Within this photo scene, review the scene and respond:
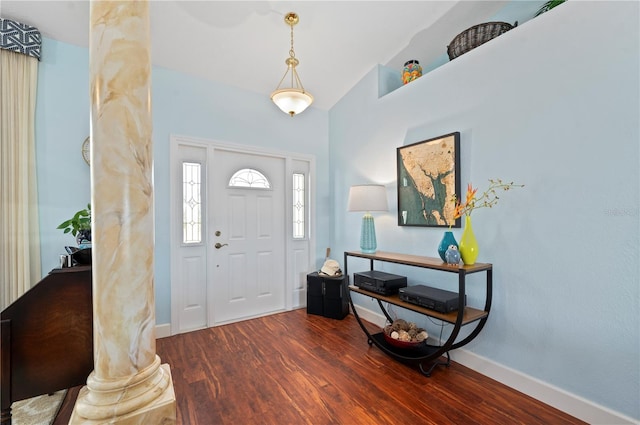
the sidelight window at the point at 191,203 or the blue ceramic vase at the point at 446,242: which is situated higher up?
the sidelight window at the point at 191,203

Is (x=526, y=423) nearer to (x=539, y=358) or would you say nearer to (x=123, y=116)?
(x=539, y=358)

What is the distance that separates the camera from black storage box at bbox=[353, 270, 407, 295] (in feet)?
8.27

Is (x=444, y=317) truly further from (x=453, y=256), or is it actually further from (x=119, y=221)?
(x=119, y=221)

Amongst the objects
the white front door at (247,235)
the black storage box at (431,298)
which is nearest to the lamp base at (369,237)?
the black storage box at (431,298)

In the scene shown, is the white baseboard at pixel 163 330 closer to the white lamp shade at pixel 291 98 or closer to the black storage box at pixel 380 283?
the black storage box at pixel 380 283

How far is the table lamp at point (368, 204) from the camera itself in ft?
9.32

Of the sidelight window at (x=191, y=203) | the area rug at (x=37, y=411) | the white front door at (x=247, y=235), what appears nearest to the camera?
the area rug at (x=37, y=411)

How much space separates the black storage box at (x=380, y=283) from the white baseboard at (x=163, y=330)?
1949 mm

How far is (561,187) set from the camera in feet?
6.04

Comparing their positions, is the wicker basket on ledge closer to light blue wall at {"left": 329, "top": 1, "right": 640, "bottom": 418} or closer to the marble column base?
light blue wall at {"left": 329, "top": 1, "right": 640, "bottom": 418}

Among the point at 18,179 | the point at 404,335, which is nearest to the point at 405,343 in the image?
the point at 404,335

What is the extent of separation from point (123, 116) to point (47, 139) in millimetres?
2052

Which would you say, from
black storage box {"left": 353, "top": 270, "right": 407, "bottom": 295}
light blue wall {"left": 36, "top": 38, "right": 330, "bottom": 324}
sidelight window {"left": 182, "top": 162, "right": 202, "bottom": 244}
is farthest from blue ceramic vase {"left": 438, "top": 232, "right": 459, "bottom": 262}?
sidelight window {"left": 182, "top": 162, "right": 202, "bottom": 244}

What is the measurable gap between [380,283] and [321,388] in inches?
37.2
